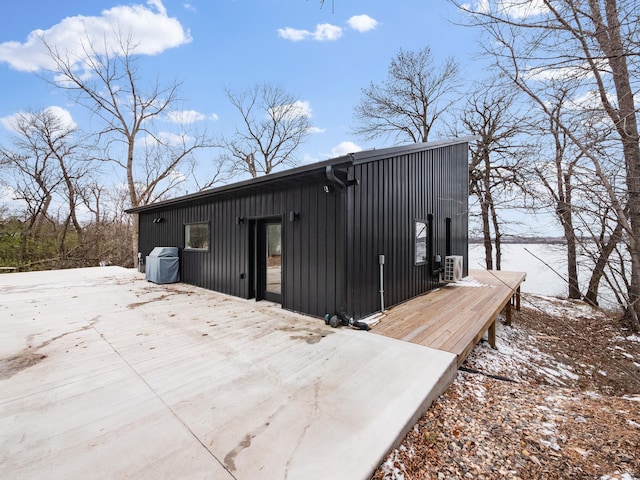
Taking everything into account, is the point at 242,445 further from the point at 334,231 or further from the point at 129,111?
the point at 129,111

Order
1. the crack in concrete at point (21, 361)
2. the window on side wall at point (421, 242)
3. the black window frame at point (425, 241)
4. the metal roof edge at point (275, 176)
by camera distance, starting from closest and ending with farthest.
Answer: the crack in concrete at point (21, 361)
the metal roof edge at point (275, 176)
the black window frame at point (425, 241)
the window on side wall at point (421, 242)

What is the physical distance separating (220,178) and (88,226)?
23.3 feet

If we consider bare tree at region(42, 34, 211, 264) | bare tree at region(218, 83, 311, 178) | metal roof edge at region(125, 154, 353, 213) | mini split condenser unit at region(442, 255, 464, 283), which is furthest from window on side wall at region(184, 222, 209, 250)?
bare tree at region(218, 83, 311, 178)

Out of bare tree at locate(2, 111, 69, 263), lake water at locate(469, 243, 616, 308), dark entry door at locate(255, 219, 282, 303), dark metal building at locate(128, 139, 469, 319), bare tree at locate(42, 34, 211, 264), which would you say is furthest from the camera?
bare tree at locate(2, 111, 69, 263)

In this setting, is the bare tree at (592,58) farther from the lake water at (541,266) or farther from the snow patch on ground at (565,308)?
the snow patch on ground at (565,308)

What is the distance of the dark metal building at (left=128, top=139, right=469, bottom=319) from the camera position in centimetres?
392

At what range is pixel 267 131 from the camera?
624 inches

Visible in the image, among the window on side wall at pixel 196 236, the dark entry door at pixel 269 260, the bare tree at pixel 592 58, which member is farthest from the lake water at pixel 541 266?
the window on side wall at pixel 196 236

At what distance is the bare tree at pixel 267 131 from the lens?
50.6ft

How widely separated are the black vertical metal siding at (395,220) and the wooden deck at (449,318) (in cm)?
36

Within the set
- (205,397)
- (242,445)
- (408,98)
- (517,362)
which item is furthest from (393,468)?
(408,98)

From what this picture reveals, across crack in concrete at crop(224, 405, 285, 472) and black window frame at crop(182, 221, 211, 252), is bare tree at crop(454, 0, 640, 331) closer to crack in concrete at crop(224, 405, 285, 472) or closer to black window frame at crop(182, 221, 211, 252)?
crack in concrete at crop(224, 405, 285, 472)

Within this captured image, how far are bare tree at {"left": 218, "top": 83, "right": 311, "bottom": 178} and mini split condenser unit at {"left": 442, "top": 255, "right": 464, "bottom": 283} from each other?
1169 centimetres

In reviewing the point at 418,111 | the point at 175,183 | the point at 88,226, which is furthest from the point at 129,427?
the point at 88,226
